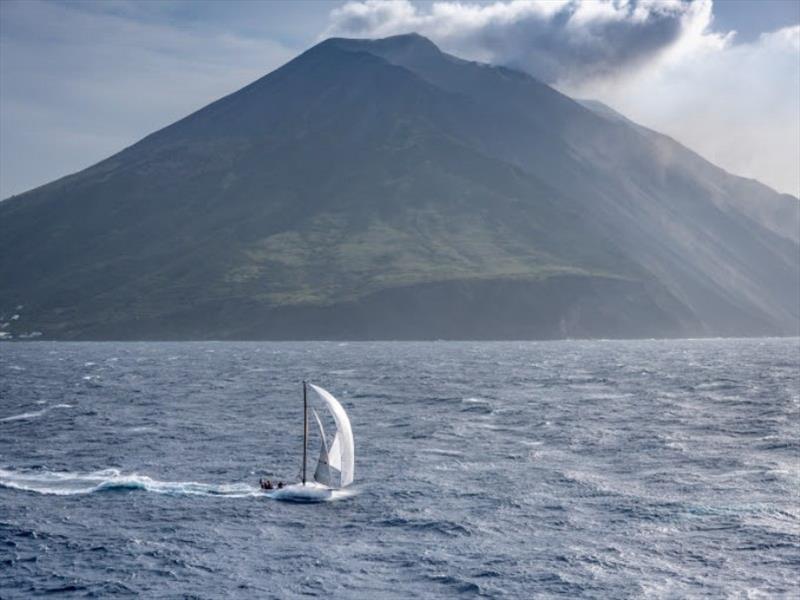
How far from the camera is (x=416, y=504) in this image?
74062mm

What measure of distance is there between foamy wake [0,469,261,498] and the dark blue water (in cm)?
29

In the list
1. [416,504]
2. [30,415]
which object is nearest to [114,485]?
[416,504]

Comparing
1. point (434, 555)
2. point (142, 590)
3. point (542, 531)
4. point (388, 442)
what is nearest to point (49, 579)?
point (142, 590)

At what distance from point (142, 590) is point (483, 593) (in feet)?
61.8

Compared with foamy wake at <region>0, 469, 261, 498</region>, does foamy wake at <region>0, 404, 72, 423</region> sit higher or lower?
higher

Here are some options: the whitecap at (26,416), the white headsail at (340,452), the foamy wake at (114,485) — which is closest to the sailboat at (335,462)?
the white headsail at (340,452)

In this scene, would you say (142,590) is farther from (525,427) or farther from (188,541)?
(525,427)

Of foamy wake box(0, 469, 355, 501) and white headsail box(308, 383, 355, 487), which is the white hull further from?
white headsail box(308, 383, 355, 487)

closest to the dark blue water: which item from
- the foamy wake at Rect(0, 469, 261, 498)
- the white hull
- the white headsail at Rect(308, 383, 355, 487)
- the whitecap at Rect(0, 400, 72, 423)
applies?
the foamy wake at Rect(0, 469, 261, 498)

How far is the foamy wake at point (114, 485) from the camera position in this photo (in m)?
77.8

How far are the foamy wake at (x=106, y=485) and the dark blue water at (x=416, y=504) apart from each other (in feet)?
0.96

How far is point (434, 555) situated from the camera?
60719mm

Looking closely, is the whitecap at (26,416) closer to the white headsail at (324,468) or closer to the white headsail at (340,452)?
the white headsail at (324,468)

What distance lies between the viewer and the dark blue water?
185 ft
